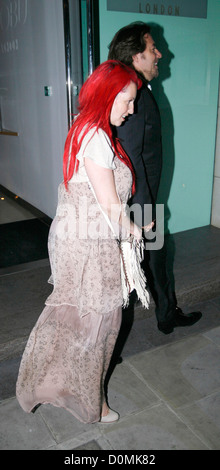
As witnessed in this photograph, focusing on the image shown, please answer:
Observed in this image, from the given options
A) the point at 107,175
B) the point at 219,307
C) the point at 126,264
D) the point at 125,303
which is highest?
the point at 107,175

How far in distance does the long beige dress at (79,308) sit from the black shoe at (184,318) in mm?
865

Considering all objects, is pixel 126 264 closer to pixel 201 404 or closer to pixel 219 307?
pixel 201 404

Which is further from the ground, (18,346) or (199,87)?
(199,87)

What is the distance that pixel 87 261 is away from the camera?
156 centimetres

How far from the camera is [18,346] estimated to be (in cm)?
219

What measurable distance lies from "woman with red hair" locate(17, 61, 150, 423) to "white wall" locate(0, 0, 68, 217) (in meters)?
2.03

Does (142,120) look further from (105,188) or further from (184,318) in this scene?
(184,318)

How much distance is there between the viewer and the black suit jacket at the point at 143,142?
1835mm

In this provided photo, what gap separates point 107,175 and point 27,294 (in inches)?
58.9

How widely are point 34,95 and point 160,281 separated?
8.24 feet

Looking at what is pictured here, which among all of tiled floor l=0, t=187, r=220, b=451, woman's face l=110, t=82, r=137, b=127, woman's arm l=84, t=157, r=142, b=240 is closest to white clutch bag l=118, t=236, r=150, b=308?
woman's arm l=84, t=157, r=142, b=240

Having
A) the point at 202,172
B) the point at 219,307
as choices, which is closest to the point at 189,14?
the point at 202,172
